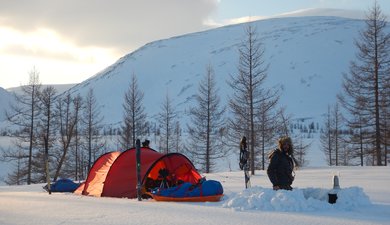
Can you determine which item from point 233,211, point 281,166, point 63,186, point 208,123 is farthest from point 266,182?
point 208,123

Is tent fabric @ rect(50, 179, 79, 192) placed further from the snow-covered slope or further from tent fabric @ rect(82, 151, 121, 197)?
the snow-covered slope

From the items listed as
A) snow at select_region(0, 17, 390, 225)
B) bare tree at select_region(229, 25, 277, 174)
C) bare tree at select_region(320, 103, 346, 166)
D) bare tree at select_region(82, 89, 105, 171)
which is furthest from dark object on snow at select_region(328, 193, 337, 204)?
bare tree at select_region(320, 103, 346, 166)

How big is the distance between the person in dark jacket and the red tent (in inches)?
148

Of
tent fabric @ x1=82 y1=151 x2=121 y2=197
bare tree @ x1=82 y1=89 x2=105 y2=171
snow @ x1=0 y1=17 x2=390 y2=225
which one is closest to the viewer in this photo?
snow @ x1=0 y1=17 x2=390 y2=225

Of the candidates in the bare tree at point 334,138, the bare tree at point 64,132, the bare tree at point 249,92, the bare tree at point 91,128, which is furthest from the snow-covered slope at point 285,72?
the bare tree at point 249,92

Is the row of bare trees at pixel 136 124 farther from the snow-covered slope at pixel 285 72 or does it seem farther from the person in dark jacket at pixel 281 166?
the snow-covered slope at pixel 285 72

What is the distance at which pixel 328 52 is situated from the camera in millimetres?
174625

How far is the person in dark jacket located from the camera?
9711 millimetres

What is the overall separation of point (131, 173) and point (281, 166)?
16.2 feet

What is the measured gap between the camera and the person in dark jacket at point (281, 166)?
9711 mm

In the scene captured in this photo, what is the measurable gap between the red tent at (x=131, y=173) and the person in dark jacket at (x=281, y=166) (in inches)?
148

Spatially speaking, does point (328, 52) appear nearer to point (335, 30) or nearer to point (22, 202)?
point (335, 30)

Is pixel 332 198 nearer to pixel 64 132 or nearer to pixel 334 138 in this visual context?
pixel 64 132

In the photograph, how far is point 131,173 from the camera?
1284cm
